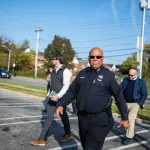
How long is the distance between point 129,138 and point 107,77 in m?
3.16

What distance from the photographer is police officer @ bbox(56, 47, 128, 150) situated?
3.74 metres

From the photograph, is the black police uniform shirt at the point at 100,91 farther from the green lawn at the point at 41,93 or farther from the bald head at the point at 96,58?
the green lawn at the point at 41,93

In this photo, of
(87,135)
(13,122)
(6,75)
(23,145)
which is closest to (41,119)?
(13,122)

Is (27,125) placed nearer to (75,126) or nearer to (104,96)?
(75,126)

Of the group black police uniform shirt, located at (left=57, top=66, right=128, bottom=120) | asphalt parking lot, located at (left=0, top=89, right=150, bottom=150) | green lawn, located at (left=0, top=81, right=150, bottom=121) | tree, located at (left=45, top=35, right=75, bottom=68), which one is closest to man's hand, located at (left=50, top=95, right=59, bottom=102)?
asphalt parking lot, located at (left=0, top=89, right=150, bottom=150)

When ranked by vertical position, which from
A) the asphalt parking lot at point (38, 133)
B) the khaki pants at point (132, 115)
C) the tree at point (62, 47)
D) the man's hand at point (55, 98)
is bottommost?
the asphalt parking lot at point (38, 133)

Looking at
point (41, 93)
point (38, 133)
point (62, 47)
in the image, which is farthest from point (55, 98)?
point (62, 47)

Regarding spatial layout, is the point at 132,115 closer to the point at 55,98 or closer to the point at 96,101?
the point at 55,98

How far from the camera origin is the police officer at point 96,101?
374 centimetres

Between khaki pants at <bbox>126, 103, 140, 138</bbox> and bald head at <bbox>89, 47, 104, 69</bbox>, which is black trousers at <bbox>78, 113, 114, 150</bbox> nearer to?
bald head at <bbox>89, 47, 104, 69</bbox>

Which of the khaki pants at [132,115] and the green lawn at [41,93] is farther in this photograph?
the green lawn at [41,93]

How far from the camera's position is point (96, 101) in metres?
3.73

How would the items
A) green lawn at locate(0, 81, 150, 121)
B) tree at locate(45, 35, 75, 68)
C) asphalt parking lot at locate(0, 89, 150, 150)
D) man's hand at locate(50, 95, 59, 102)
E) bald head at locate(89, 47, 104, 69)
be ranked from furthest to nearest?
1. tree at locate(45, 35, 75, 68)
2. green lawn at locate(0, 81, 150, 121)
3. asphalt parking lot at locate(0, 89, 150, 150)
4. man's hand at locate(50, 95, 59, 102)
5. bald head at locate(89, 47, 104, 69)

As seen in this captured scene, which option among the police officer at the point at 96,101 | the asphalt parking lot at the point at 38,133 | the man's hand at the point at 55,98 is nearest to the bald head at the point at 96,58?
the police officer at the point at 96,101
